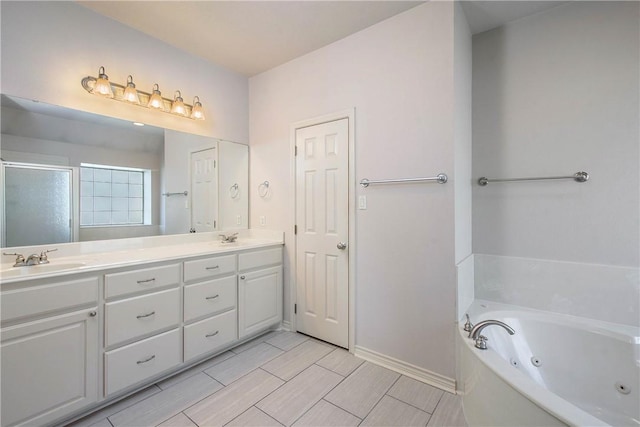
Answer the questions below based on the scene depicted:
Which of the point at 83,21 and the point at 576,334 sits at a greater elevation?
the point at 83,21

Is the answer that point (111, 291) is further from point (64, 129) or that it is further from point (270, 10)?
point (270, 10)

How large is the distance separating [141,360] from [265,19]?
254 centimetres

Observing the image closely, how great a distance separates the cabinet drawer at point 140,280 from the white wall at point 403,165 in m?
1.40

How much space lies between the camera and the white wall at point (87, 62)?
1.75 m

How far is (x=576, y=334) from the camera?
5.82 feet

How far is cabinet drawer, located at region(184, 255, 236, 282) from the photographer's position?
6.81 ft

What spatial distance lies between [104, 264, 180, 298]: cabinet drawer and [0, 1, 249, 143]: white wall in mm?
1265

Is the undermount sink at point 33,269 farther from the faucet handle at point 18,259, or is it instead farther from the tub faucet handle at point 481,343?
the tub faucet handle at point 481,343

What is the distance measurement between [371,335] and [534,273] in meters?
1.31

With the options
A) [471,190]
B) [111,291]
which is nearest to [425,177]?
[471,190]

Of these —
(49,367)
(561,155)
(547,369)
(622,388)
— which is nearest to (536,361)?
(547,369)

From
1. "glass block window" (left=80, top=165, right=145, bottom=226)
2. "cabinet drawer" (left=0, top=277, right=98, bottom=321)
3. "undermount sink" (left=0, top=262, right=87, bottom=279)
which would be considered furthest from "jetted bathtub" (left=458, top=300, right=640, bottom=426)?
"glass block window" (left=80, top=165, right=145, bottom=226)

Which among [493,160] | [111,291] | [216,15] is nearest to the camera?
[111,291]

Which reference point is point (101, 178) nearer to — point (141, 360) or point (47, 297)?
point (47, 297)
